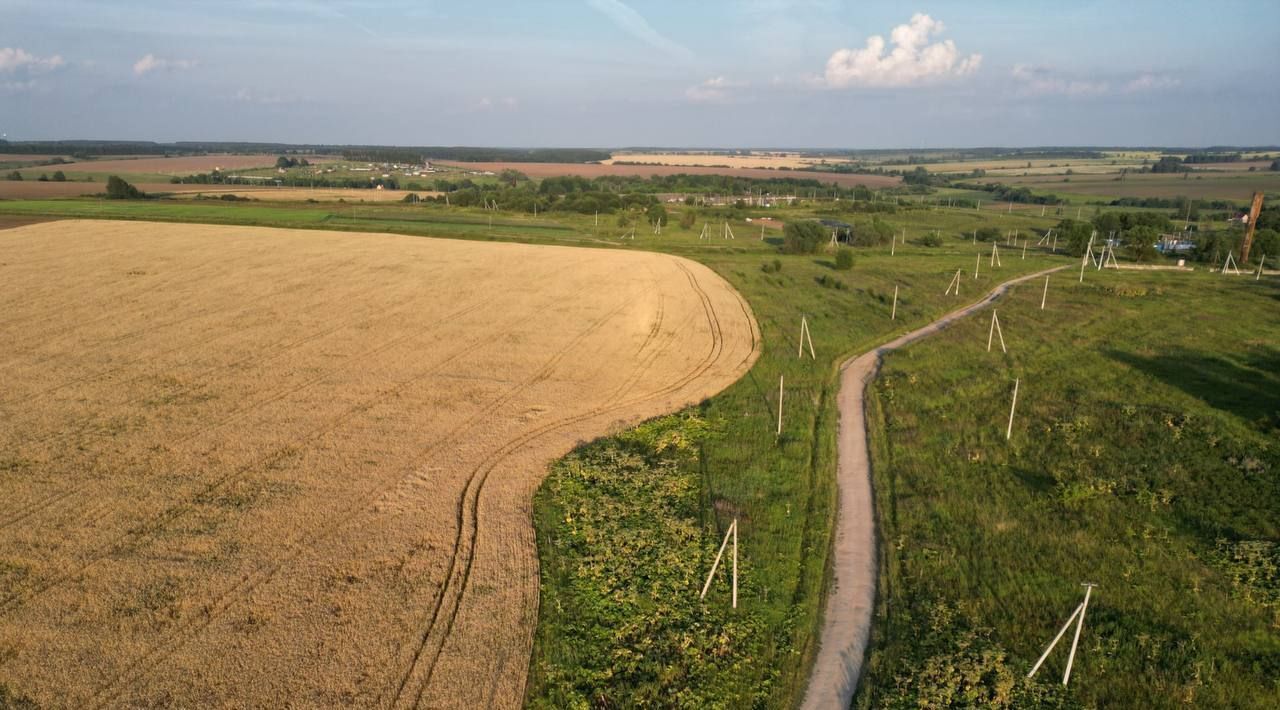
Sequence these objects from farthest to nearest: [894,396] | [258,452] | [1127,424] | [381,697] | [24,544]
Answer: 1. [894,396]
2. [1127,424]
3. [258,452]
4. [24,544]
5. [381,697]

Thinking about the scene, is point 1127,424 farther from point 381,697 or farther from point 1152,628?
point 381,697

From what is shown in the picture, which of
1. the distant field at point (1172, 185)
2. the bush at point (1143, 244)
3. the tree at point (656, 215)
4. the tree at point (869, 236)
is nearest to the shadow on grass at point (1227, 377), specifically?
the bush at point (1143, 244)

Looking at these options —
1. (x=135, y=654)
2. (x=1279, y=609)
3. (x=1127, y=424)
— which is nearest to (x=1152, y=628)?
(x=1279, y=609)

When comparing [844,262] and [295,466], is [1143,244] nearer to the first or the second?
[844,262]

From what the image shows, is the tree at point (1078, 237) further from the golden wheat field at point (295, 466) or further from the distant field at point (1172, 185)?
the distant field at point (1172, 185)

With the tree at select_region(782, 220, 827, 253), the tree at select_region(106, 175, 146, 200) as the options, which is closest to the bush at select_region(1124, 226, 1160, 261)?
the tree at select_region(782, 220, 827, 253)

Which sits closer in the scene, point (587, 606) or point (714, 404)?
point (587, 606)
